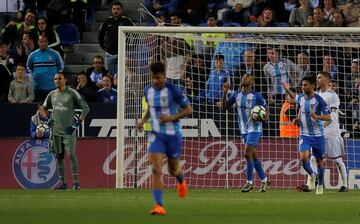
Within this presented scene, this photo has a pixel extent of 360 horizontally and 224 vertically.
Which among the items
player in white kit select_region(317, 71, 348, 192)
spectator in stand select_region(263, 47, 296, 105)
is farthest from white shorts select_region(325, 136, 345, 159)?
spectator in stand select_region(263, 47, 296, 105)

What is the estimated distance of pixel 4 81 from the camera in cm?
2531

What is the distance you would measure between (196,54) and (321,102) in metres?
4.39

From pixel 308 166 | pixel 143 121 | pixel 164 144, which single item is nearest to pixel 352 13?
pixel 308 166

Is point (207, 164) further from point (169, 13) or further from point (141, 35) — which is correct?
point (169, 13)

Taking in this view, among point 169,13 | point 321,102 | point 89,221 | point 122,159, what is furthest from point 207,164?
point 89,221

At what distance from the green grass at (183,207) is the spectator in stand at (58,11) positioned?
823 centimetres

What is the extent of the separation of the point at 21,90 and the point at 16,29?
10.7 feet

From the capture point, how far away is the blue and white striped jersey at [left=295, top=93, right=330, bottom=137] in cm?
2020

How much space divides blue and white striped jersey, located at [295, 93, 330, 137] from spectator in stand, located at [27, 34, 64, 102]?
6746mm

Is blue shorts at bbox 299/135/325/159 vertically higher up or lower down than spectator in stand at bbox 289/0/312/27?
lower down

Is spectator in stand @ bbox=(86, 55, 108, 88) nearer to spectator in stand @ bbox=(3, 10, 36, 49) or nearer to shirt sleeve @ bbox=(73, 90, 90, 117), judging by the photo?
spectator in stand @ bbox=(3, 10, 36, 49)

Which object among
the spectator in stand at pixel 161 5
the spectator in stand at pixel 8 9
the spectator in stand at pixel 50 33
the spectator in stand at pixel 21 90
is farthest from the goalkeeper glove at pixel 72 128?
the spectator in stand at pixel 8 9

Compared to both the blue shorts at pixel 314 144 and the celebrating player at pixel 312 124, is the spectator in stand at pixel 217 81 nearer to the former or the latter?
the celebrating player at pixel 312 124

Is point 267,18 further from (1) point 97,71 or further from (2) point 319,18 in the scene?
(1) point 97,71
